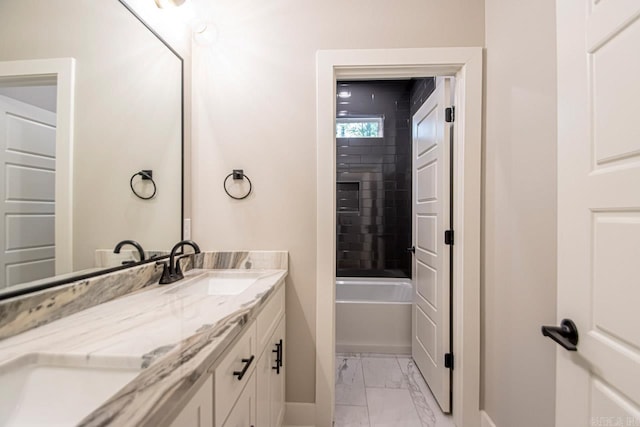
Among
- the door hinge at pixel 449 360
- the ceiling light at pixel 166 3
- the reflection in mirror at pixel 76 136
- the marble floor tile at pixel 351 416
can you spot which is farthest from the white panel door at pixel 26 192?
the door hinge at pixel 449 360

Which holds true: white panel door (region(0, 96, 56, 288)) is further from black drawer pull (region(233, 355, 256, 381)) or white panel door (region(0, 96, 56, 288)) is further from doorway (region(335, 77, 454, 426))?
doorway (region(335, 77, 454, 426))

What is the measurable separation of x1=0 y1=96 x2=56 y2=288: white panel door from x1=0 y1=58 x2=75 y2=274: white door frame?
17 mm

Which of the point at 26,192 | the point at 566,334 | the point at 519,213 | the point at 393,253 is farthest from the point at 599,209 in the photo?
Result: the point at 393,253

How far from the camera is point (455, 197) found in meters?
1.52

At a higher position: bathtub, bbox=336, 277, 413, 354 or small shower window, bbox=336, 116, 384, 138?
small shower window, bbox=336, 116, 384, 138

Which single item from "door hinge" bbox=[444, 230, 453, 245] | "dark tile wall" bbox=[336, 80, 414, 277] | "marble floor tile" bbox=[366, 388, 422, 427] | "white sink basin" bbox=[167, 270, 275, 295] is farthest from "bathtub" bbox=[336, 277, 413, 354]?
"white sink basin" bbox=[167, 270, 275, 295]

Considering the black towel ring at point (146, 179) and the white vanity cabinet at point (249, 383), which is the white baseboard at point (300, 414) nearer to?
the white vanity cabinet at point (249, 383)

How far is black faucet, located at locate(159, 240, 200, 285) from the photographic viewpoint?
1200 mm

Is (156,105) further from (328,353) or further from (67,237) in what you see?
(328,353)

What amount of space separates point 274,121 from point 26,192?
3.62 feet

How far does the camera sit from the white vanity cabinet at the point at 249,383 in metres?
0.62

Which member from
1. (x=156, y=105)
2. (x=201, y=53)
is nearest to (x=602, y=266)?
(x=156, y=105)

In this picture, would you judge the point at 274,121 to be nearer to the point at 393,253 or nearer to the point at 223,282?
the point at 223,282

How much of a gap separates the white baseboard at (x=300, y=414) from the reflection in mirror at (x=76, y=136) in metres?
1.20
